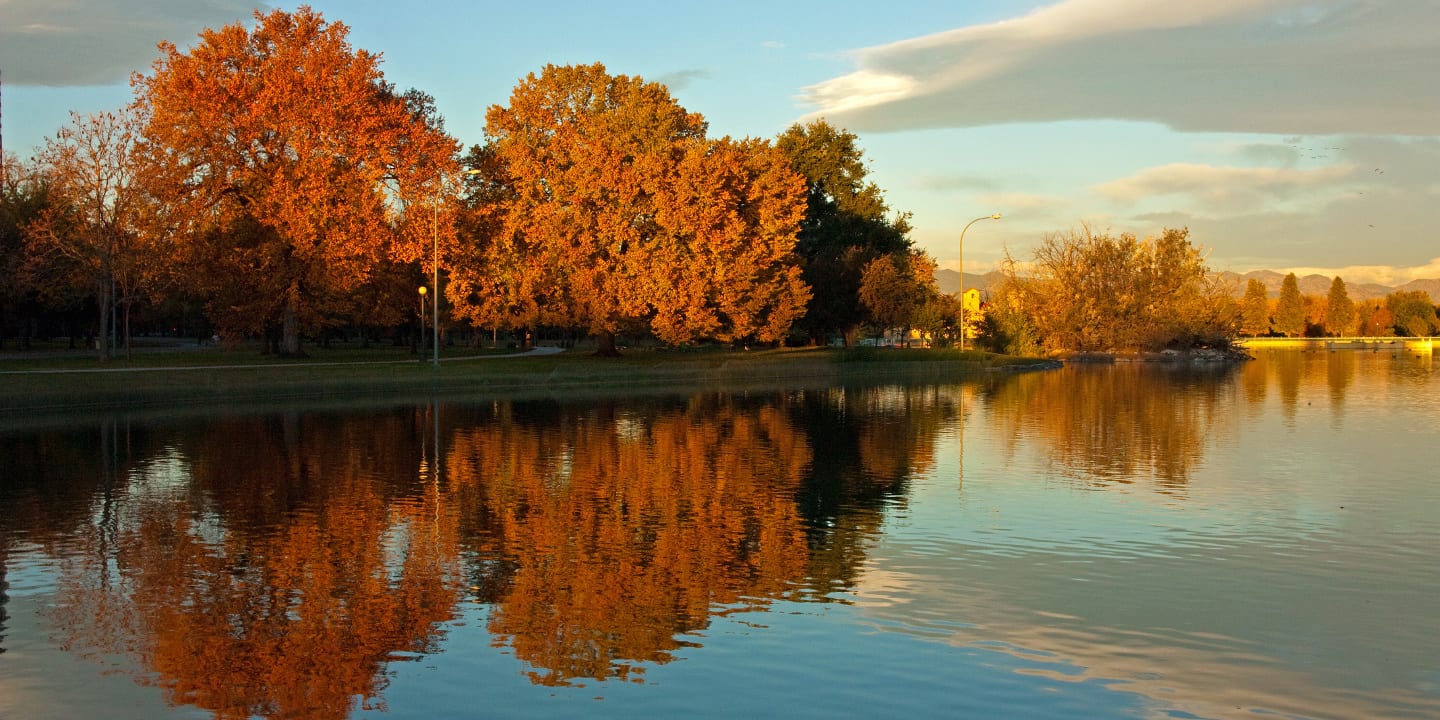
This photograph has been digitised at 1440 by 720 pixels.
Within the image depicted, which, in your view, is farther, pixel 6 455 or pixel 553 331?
pixel 553 331

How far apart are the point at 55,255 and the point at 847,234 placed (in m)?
50.1

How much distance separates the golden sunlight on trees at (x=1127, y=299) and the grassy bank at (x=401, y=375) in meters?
19.5

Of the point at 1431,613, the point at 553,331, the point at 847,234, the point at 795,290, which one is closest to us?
the point at 1431,613

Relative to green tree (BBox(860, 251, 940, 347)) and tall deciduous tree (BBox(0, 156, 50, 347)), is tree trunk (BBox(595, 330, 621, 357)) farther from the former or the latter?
tall deciduous tree (BBox(0, 156, 50, 347))

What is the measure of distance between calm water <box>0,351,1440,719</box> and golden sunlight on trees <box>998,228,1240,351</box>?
64960 millimetres

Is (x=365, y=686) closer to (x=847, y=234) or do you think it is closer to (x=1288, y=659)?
(x=1288, y=659)

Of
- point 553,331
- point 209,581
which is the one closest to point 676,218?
point 209,581

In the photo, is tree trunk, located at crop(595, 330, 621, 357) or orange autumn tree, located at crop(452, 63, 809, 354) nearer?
orange autumn tree, located at crop(452, 63, 809, 354)

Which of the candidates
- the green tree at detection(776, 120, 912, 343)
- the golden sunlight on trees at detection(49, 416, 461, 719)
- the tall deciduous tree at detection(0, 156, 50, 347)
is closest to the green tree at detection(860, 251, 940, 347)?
the green tree at detection(776, 120, 912, 343)

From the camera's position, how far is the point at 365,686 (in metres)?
8.29

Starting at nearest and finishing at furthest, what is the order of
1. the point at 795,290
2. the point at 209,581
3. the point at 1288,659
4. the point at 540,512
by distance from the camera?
the point at 1288,659 → the point at 209,581 → the point at 540,512 → the point at 795,290

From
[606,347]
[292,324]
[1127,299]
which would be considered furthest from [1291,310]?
[292,324]

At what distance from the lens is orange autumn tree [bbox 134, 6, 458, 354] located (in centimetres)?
4972

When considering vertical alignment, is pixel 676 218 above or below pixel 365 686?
above
